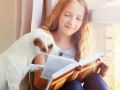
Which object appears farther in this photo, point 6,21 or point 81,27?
point 6,21

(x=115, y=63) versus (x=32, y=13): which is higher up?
(x=32, y=13)

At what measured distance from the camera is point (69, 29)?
3.61 ft

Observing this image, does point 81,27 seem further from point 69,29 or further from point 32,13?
point 32,13

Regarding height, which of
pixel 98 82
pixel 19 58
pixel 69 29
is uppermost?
pixel 69 29

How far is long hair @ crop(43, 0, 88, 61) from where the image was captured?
1084mm

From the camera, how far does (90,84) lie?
1025mm

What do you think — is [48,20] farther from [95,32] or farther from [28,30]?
[95,32]

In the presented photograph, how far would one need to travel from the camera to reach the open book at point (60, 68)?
0.96m

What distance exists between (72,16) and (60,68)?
0.25 metres

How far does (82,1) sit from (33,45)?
1.00 ft

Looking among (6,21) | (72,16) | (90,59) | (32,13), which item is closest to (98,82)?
(90,59)

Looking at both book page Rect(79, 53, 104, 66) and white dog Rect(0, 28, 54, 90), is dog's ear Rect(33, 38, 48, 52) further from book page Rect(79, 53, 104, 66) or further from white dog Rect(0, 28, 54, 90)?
book page Rect(79, 53, 104, 66)

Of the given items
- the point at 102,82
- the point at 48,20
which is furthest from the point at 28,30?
the point at 102,82

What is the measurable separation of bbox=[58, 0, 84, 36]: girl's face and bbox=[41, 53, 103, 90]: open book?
159 mm
